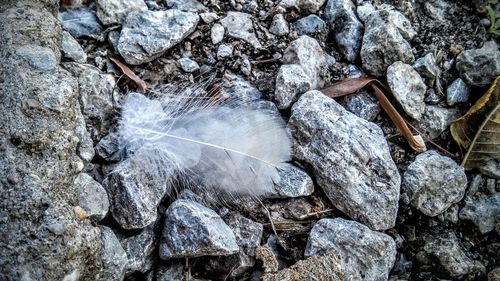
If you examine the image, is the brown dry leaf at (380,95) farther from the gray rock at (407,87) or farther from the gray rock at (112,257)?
the gray rock at (112,257)

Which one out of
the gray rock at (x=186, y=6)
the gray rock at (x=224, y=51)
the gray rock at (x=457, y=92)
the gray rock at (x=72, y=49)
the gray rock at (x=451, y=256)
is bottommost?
the gray rock at (x=451, y=256)

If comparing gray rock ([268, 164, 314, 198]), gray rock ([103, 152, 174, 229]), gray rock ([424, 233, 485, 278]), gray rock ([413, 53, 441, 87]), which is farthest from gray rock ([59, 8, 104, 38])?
gray rock ([424, 233, 485, 278])

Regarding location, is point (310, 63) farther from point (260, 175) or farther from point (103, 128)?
point (103, 128)

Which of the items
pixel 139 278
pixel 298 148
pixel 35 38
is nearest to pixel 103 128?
pixel 35 38

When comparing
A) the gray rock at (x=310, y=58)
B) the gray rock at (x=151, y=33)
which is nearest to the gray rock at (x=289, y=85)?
the gray rock at (x=310, y=58)

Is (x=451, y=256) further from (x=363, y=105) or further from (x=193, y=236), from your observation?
(x=193, y=236)

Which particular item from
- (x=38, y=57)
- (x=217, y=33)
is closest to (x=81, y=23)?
(x=38, y=57)
